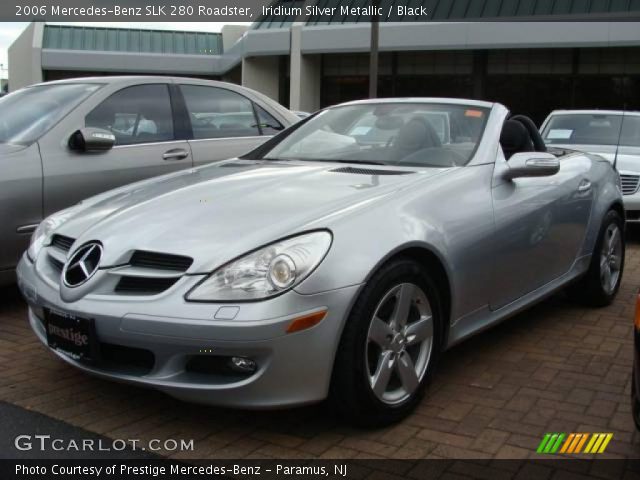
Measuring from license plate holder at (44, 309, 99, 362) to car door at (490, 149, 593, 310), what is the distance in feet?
6.57

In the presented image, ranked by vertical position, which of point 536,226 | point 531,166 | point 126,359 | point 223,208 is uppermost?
point 531,166

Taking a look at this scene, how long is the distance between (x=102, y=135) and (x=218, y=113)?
1346 millimetres

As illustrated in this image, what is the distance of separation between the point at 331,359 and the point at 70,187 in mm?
2856

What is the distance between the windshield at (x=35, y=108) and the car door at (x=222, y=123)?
33.5 inches

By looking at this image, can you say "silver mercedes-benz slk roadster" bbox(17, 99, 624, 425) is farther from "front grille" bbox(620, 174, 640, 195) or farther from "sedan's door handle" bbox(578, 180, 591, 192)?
"front grille" bbox(620, 174, 640, 195)

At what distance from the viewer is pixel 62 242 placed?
351 cm

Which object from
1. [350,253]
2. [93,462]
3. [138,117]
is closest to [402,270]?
[350,253]

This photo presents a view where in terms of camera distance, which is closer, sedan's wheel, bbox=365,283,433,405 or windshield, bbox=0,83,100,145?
sedan's wheel, bbox=365,283,433,405

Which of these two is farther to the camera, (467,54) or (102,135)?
(467,54)

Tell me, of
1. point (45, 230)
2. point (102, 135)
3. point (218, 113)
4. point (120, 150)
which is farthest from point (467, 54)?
point (45, 230)

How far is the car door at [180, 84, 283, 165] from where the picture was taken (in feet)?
19.5

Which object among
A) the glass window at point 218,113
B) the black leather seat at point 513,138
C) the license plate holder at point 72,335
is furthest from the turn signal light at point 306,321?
the glass window at point 218,113

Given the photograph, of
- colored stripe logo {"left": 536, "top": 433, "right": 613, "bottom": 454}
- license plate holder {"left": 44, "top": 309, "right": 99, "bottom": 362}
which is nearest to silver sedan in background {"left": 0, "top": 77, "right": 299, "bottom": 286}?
license plate holder {"left": 44, "top": 309, "right": 99, "bottom": 362}

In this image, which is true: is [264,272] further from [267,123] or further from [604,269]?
[267,123]
